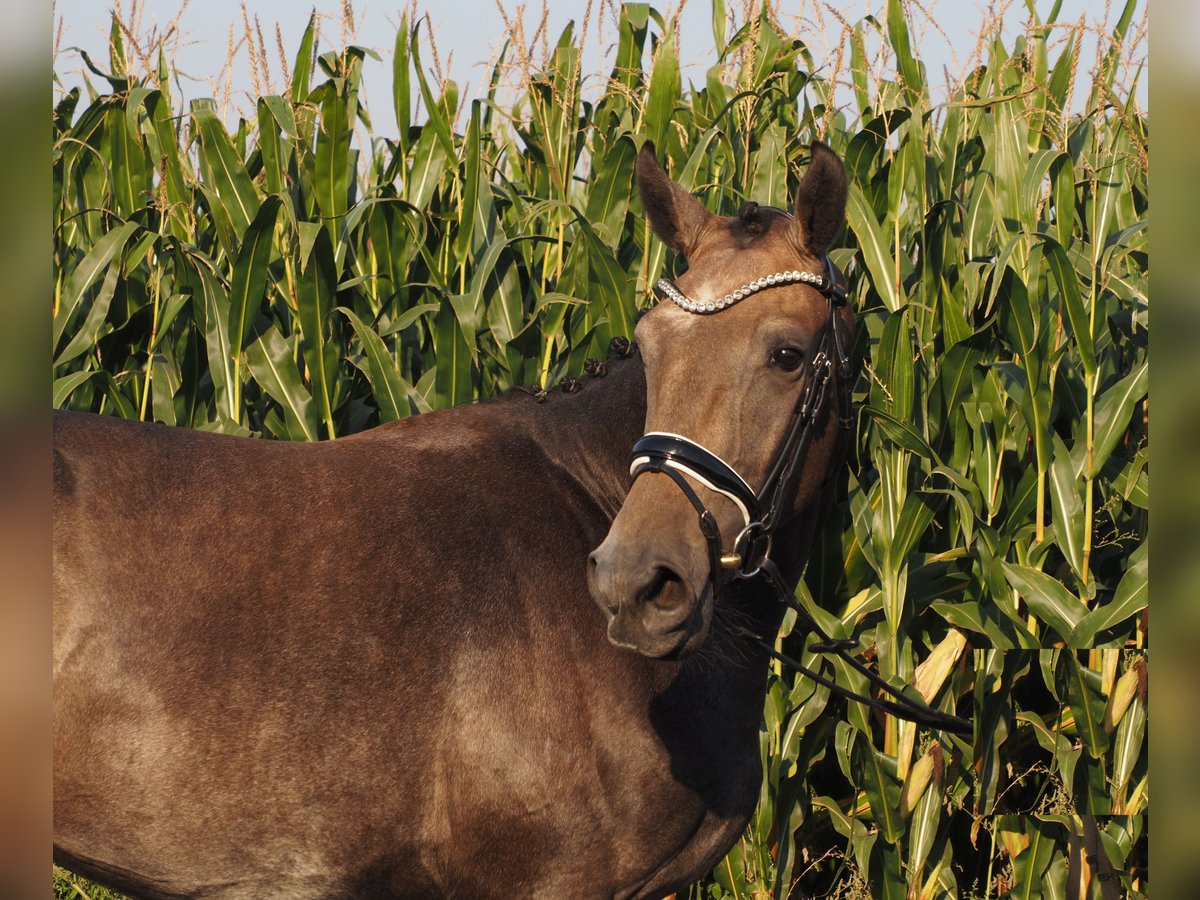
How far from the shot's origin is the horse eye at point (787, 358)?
3.02 m

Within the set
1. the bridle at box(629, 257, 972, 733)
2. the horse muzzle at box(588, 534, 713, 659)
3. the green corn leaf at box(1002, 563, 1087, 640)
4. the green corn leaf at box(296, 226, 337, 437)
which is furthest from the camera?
the green corn leaf at box(296, 226, 337, 437)

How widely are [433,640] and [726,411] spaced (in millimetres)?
1022

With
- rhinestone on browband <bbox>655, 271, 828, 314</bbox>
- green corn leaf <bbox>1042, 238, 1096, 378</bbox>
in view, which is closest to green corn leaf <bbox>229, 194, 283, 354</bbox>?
rhinestone on browband <bbox>655, 271, 828, 314</bbox>

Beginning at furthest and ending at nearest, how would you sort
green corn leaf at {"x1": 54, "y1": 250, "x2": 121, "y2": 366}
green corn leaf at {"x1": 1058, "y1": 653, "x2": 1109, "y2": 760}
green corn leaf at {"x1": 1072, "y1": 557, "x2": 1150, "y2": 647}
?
green corn leaf at {"x1": 54, "y1": 250, "x2": 121, "y2": 366} < green corn leaf at {"x1": 1058, "y1": 653, "x2": 1109, "y2": 760} < green corn leaf at {"x1": 1072, "y1": 557, "x2": 1150, "y2": 647}

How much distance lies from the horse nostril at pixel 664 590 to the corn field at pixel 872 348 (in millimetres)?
2100

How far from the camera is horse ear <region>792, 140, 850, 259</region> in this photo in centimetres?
314

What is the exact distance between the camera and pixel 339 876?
300 centimetres

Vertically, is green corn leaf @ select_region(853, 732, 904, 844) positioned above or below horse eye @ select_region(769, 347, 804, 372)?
below

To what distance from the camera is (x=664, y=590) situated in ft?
8.94

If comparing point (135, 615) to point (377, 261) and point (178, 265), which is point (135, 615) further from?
point (377, 261)
